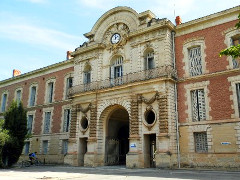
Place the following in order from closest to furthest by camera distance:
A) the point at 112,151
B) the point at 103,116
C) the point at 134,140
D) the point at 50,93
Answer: the point at 134,140
the point at 103,116
the point at 112,151
the point at 50,93

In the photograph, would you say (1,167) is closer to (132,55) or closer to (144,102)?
(144,102)

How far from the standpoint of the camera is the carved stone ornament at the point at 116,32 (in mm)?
20172

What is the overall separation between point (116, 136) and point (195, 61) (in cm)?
860

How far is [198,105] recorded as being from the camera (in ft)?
54.5

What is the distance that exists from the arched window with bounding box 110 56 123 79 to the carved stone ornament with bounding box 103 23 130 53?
73 cm

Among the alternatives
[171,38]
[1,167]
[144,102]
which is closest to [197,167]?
[144,102]

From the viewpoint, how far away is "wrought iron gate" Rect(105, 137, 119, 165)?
64.9 ft

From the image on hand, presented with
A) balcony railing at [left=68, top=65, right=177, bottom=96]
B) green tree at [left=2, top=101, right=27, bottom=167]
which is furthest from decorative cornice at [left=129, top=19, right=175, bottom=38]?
green tree at [left=2, top=101, right=27, bottom=167]

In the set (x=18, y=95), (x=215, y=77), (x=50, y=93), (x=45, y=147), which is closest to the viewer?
(x=215, y=77)

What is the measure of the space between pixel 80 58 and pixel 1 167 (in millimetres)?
10448

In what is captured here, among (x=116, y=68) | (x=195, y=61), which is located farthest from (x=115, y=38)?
(x=195, y=61)

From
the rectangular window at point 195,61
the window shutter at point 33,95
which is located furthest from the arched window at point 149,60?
the window shutter at point 33,95

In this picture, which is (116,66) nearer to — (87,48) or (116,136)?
(87,48)

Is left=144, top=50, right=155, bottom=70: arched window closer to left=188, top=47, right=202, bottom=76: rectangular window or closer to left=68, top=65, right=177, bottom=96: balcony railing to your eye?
left=68, top=65, right=177, bottom=96: balcony railing
